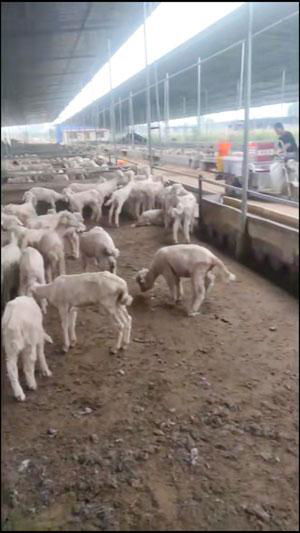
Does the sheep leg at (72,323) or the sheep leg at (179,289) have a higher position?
the sheep leg at (179,289)

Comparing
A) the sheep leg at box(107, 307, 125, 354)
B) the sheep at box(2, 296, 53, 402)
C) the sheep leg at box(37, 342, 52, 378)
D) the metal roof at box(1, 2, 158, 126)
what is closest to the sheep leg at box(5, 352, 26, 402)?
the sheep at box(2, 296, 53, 402)

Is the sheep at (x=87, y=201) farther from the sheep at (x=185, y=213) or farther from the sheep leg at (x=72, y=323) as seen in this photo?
the sheep at (x=185, y=213)

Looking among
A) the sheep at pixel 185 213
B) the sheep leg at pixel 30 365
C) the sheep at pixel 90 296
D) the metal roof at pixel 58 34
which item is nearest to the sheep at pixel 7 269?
the metal roof at pixel 58 34

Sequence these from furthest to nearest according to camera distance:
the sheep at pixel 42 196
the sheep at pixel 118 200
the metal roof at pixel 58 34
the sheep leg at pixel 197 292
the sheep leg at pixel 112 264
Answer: the sheep at pixel 42 196
the sheep leg at pixel 112 264
the sheep at pixel 118 200
the sheep leg at pixel 197 292
the metal roof at pixel 58 34

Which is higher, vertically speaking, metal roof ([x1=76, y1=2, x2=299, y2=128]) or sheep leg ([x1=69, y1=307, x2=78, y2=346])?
metal roof ([x1=76, y1=2, x2=299, y2=128])

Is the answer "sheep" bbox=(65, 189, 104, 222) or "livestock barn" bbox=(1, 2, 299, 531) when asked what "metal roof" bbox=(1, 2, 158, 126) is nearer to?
"livestock barn" bbox=(1, 2, 299, 531)

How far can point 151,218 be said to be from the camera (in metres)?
1.27

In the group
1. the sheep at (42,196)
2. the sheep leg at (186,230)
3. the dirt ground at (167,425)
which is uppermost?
the sheep at (42,196)

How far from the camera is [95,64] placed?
742 millimetres

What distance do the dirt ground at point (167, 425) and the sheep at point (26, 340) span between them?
4 centimetres

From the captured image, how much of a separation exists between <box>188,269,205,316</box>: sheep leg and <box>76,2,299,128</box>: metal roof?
57 cm

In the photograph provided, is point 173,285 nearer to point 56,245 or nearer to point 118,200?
point 118,200

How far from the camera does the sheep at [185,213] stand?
0.86m

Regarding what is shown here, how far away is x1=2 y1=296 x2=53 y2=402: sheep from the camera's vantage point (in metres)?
1.17
